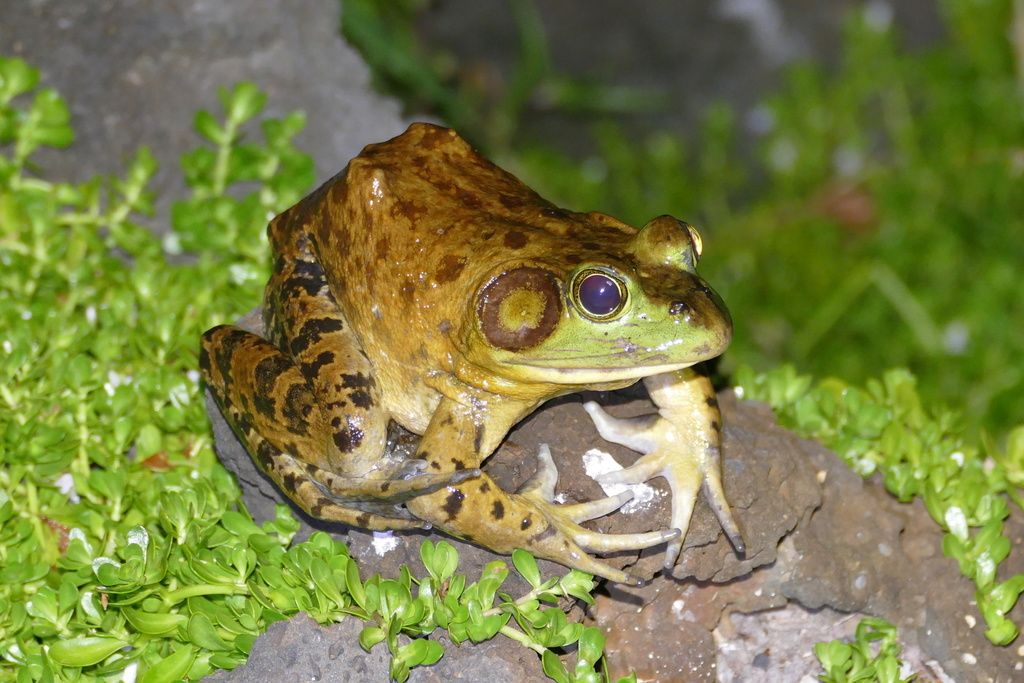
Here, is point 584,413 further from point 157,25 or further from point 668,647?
point 157,25

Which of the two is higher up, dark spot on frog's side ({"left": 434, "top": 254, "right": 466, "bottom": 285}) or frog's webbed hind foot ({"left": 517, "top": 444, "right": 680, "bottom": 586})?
dark spot on frog's side ({"left": 434, "top": 254, "right": 466, "bottom": 285})

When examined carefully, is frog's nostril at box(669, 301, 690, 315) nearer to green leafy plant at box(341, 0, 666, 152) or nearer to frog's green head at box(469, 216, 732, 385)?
frog's green head at box(469, 216, 732, 385)

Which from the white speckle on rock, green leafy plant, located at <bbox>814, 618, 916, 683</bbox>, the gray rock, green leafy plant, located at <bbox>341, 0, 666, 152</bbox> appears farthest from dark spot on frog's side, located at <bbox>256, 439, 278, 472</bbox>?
green leafy plant, located at <bbox>341, 0, 666, 152</bbox>

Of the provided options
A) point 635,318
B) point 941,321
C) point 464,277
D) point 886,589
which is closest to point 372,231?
point 464,277

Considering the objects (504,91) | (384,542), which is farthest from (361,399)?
(504,91)

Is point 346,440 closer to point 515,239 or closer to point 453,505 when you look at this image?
point 453,505

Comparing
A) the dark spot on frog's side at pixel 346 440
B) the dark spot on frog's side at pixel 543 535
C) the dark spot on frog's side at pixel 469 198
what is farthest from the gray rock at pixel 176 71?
the dark spot on frog's side at pixel 543 535
